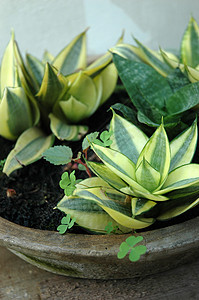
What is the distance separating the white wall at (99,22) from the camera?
3.77ft

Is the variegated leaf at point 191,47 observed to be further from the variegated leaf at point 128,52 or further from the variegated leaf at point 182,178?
the variegated leaf at point 182,178

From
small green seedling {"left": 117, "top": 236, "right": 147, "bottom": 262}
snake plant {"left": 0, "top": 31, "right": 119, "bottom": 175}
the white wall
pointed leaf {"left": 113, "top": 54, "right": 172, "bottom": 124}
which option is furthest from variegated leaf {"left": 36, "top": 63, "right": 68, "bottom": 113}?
the white wall

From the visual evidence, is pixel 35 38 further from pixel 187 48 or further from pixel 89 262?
pixel 89 262

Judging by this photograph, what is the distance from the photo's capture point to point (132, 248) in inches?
19.1

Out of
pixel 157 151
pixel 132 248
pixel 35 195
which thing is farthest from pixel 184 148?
pixel 35 195

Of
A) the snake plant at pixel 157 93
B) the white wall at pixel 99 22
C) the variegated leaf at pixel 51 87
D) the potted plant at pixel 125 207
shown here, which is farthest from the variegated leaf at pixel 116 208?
the white wall at pixel 99 22

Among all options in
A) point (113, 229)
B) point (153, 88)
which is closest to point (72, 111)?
point (153, 88)

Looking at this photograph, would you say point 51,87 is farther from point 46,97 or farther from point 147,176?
point 147,176

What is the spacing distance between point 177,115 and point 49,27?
0.68 metres

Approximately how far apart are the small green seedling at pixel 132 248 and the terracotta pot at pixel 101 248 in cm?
3

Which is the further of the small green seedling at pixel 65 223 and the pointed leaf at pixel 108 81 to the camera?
the pointed leaf at pixel 108 81

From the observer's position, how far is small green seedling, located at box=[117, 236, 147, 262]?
47 cm

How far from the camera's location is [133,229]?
1.77 ft

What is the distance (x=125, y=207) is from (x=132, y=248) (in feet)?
0.24
